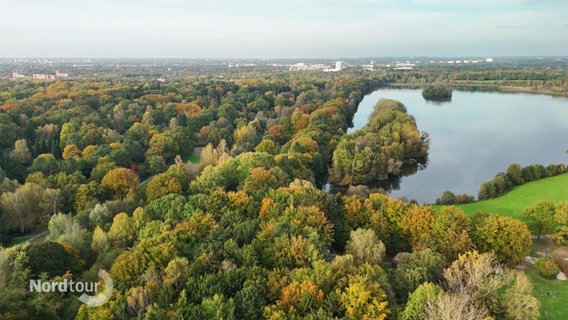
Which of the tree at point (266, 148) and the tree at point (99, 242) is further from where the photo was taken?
the tree at point (266, 148)

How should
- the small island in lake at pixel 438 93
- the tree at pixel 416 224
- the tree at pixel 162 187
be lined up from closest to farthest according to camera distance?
the tree at pixel 416 224 < the tree at pixel 162 187 < the small island in lake at pixel 438 93

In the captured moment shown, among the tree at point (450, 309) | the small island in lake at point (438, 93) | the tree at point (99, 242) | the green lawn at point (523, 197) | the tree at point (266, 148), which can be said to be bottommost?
the green lawn at point (523, 197)

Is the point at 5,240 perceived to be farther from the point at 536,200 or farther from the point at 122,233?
the point at 536,200

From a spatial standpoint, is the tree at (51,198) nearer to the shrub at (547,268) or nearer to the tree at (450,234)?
the tree at (450,234)

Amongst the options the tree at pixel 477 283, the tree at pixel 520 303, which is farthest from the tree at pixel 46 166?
the tree at pixel 520 303

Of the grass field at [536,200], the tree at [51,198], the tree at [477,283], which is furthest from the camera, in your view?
the tree at [51,198]

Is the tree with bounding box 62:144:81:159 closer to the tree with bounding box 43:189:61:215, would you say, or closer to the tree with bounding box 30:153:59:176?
the tree with bounding box 30:153:59:176

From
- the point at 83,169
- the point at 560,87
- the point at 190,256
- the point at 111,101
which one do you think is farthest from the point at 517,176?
the point at 560,87

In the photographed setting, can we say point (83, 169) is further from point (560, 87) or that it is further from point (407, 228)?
point (560, 87)
